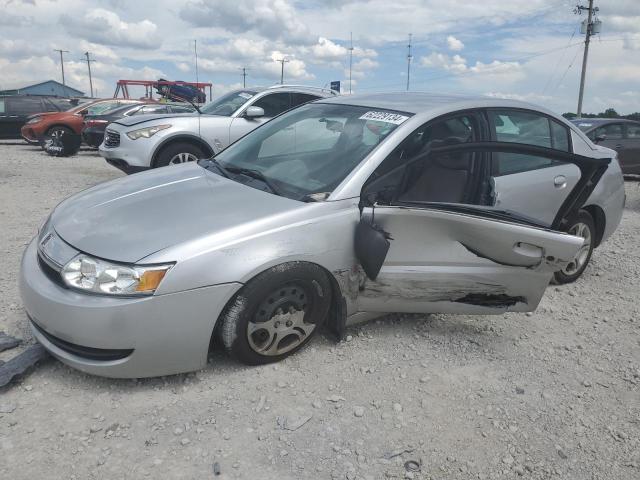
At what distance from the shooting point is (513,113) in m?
3.81

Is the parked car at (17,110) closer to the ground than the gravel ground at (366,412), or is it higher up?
higher up

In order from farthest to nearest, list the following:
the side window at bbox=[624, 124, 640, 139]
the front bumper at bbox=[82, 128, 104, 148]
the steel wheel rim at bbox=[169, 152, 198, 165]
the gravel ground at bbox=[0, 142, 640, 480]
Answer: the front bumper at bbox=[82, 128, 104, 148] < the side window at bbox=[624, 124, 640, 139] < the steel wheel rim at bbox=[169, 152, 198, 165] < the gravel ground at bbox=[0, 142, 640, 480]

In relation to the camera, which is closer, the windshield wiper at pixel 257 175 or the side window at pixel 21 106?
the windshield wiper at pixel 257 175

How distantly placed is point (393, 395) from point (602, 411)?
1.11m

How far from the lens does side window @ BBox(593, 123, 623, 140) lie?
36.4ft

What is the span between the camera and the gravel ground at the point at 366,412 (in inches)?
87.4

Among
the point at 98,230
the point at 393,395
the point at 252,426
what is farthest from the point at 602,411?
the point at 98,230

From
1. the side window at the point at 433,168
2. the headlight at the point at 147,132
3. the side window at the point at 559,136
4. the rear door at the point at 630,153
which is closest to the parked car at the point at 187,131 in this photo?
the headlight at the point at 147,132

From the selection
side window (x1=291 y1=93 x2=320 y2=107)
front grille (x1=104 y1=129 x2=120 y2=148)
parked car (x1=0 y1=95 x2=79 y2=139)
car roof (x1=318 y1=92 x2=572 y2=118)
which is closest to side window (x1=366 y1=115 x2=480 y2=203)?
car roof (x1=318 y1=92 x2=572 y2=118)

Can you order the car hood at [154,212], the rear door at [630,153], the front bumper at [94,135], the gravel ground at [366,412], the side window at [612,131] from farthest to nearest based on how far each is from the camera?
the front bumper at [94,135] → the rear door at [630,153] → the side window at [612,131] → the car hood at [154,212] → the gravel ground at [366,412]

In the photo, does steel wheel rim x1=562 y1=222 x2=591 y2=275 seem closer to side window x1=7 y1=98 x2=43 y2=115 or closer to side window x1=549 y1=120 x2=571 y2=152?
side window x1=549 y1=120 x2=571 y2=152

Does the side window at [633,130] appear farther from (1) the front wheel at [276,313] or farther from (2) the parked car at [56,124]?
(2) the parked car at [56,124]

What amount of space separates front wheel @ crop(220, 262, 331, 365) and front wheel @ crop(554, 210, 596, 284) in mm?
2598

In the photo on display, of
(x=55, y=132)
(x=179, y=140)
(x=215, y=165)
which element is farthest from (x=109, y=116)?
(x=215, y=165)
